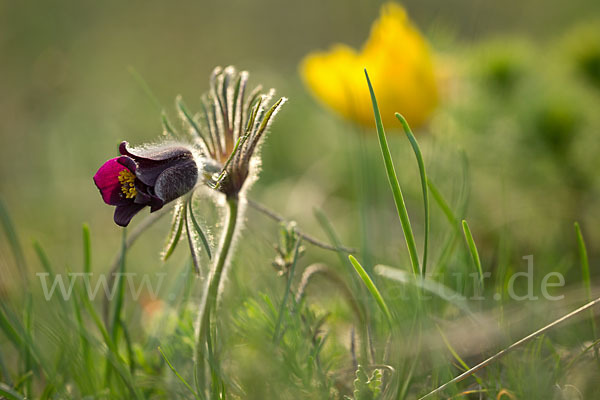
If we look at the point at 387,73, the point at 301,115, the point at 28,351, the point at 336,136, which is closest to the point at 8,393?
the point at 28,351

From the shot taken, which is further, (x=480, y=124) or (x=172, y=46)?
(x=172, y=46)

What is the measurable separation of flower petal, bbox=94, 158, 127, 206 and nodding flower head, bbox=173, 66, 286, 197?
11 cm

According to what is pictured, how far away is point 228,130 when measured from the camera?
74 centimetres

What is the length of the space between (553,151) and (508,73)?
0.78 ft

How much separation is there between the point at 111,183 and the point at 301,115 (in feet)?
5.84

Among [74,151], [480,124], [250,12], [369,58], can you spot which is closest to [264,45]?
[250,12]

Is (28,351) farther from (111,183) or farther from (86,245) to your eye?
(111,183)

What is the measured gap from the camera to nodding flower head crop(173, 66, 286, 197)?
2.26ft

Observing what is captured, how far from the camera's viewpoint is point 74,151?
2.13m

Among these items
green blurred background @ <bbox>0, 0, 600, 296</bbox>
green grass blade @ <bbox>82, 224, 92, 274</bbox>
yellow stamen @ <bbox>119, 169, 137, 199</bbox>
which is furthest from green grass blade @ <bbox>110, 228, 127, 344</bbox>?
green blurred background @ <bbox>0, 0, 600, 296</bbox>

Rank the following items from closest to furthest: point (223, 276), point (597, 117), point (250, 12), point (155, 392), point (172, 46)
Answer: point (223, 276) < point (155, 392) < point (597, 117) < point (172, 46) < point (250, 12)

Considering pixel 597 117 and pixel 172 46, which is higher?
pixel 172 46

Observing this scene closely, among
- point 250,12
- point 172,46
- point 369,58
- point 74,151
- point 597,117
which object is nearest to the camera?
point 597,117

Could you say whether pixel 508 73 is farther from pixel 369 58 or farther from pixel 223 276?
pixel 223 276
